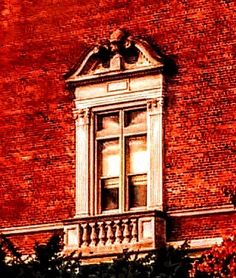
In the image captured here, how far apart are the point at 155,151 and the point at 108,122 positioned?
144 centimetres

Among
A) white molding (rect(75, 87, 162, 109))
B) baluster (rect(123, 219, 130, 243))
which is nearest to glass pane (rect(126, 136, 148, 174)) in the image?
white molding (rect(75, 87, 162, 109))

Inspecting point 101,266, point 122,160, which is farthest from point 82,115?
point 101,266

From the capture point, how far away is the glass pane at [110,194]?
2541cm

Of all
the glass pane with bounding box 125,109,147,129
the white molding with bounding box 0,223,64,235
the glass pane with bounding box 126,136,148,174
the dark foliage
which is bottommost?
the dark foliage

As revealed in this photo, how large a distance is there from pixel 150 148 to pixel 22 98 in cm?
348

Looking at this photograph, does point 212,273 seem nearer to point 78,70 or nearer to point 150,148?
point 150,148

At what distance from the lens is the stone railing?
24.2 metres

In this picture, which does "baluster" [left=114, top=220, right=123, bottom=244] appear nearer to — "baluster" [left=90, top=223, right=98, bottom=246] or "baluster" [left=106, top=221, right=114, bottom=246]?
"baluster" [left=106, top=221, right=114, bottom=246]

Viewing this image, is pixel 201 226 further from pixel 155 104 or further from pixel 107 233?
pixel 155 104

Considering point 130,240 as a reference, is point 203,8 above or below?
above

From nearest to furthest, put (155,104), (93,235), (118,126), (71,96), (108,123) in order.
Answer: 1. (93,235)
2. (155,104)
3. (118,126)
4. (108,123)
5. (71,96)

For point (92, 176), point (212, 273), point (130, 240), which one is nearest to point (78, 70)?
point (92, 176)

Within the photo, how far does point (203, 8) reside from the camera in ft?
82.6

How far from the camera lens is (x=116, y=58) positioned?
2575cm
